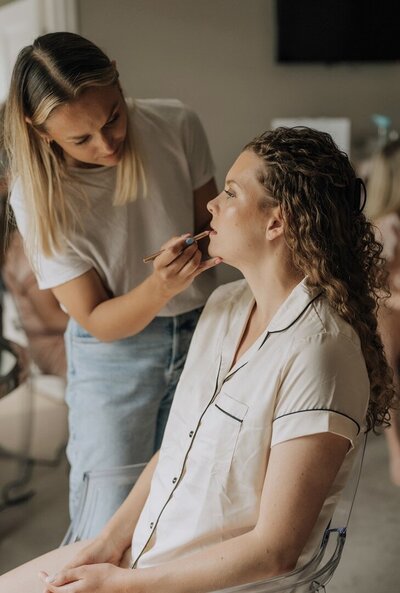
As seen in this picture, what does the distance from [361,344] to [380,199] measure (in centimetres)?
163

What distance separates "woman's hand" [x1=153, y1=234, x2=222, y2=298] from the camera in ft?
4.24

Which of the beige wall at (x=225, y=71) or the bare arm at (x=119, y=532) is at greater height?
the beige wall at (x=225, y=71)

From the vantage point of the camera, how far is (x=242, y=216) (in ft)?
4.10

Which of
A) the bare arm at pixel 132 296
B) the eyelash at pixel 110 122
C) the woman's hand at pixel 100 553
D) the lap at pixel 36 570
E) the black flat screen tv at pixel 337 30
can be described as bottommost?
the lap at pixel 36 570

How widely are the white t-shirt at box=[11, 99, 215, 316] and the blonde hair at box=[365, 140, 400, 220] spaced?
1.30m

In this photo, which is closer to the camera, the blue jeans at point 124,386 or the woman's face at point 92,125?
the woman's face at point 92,125

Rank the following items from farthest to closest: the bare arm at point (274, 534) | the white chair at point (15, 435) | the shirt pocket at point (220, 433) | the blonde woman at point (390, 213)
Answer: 1. the blonde woman at point (390, 213)
2. the white chair at point (15, 435)
3. the shirt pocket at point (220, 433)
4. the bare arm at point (274, 534)

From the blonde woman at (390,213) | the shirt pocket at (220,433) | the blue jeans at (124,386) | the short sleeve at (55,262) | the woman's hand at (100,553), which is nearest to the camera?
the shirt pocket at (220,433)

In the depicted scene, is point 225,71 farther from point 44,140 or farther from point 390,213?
point 44,140

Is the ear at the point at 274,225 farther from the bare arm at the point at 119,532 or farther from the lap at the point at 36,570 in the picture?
the lap at the point at 36,570

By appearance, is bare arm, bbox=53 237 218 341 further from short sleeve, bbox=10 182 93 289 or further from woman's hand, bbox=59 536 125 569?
woman's hand, bbox=59 536 125 569

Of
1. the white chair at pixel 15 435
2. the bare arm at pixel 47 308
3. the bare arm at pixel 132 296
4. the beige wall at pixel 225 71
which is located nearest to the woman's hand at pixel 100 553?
the bare arm at pixel 132 296

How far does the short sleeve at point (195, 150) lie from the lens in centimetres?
154

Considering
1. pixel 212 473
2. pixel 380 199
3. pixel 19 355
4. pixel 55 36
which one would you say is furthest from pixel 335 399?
pixel 380 199
